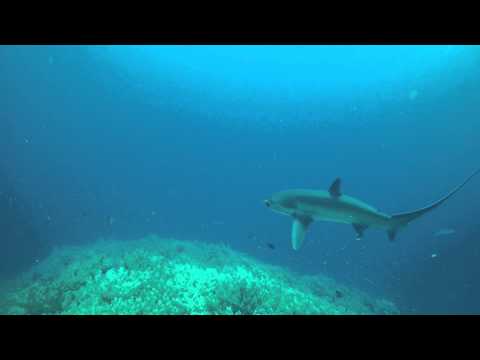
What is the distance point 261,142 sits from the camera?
164m

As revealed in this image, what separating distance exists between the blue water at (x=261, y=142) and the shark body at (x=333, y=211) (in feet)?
50.0

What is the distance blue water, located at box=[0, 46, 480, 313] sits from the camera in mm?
34844

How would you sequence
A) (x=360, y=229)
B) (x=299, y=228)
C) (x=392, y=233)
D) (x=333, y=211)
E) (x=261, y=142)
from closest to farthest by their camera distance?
(x=392, y=233), (x=360, y=229), (x=333, y=211), (x=299, y=228), (x=261, y=142)

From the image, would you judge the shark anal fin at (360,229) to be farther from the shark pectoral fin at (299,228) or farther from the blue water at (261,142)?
the blue water at (261,142)

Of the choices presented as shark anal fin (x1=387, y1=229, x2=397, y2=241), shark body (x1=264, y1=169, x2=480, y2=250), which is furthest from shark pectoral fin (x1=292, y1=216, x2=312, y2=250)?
shark anal fin (x1=387, y1=229, x2=397, y2=241)

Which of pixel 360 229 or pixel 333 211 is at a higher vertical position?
pixel 333 211

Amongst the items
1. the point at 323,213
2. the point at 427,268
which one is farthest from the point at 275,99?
the point at 323,213

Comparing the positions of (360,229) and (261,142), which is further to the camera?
(261,142)

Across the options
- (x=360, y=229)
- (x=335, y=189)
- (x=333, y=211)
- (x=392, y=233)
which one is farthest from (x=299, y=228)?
(x=392, y=233)

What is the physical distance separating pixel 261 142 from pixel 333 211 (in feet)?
520

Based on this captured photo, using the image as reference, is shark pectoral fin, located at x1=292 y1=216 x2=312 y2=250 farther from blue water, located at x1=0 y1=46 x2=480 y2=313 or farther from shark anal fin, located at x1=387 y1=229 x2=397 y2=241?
blue water, located at x1=0 y1=46 x2=480 y2=313

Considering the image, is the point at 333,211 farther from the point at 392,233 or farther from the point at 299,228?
the point at 392,233
